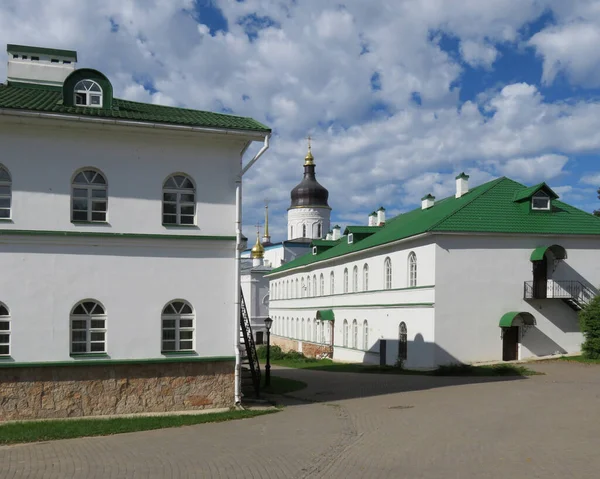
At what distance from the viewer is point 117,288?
49.5ft

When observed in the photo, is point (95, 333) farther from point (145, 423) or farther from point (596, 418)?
point (596, 418)

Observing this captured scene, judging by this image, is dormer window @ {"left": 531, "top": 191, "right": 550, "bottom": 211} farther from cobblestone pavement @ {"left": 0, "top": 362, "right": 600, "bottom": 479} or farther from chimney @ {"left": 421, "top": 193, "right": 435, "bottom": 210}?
cobblestone pavement @ {"left": 0, "top": 362, "right": 600, "bottom": 479}

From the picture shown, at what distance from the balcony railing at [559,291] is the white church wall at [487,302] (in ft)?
0.99

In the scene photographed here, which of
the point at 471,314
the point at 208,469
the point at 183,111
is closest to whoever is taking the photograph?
the point at 208,469

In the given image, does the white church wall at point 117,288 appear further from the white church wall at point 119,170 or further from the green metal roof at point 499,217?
the green metal roof at point 499,217

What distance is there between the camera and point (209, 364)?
1565cm

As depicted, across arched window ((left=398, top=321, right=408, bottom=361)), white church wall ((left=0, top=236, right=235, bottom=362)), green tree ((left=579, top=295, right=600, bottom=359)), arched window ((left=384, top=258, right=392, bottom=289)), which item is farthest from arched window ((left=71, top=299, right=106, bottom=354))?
green tree ((left=579, top=295, right=600, bottom=359))

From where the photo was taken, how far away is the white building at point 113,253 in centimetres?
1441

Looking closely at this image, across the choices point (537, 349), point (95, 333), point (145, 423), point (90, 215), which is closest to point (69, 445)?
point (145, 423)

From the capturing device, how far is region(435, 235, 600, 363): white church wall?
27.2 metres

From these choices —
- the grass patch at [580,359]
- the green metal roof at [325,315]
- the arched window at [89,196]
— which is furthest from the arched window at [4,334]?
the green metal roof at [325,315]

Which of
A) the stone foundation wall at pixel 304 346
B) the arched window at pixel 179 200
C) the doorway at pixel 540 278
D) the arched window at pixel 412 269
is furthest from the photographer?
the stone foundation wall at pixel 304 346

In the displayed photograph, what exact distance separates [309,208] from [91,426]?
59.3 m

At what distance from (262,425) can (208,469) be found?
3865 mm
